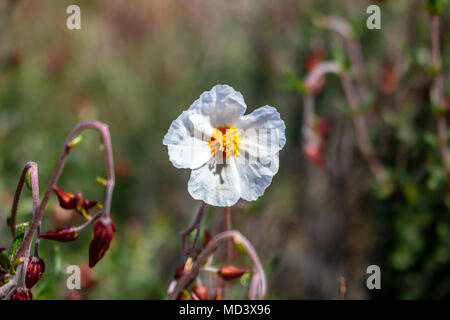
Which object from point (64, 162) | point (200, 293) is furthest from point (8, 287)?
point (200, 293)

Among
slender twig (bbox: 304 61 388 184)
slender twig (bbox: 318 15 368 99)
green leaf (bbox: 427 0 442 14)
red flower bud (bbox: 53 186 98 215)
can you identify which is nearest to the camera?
red flower bud (bbox: 53 186 98 215)

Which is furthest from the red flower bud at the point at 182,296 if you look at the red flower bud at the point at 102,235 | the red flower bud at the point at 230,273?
the red flower bud at the point at 102,235

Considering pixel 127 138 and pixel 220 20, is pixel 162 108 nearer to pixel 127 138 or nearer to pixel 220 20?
pixel 127 138

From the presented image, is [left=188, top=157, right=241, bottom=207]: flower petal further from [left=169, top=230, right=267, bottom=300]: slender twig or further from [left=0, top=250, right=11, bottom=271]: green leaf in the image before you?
[left=0, top=250, right=11, bottom=271]: green leaf

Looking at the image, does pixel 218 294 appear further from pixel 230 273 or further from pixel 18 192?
pixel 18 192

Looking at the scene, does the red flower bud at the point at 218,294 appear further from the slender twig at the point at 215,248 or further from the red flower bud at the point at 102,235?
the red flower bud at the point at 102,235

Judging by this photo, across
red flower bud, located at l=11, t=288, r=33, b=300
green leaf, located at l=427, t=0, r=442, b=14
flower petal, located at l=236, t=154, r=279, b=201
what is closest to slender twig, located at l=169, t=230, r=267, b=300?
flower petal, located at l=236, t=154, r=279, b=201

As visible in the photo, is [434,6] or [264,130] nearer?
[264,130]
